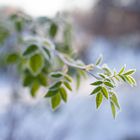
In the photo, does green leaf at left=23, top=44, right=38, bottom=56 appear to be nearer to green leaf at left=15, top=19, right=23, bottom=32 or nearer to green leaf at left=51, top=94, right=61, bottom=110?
green leaf at left=51, top=94, right=61, bottom=110

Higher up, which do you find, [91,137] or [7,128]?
[91,137]

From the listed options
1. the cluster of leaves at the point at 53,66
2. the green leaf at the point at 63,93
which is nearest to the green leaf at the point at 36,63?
the cluster of leaves at the point at 53,66

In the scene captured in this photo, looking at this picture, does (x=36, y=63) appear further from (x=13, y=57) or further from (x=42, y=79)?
(x=13, y=57)

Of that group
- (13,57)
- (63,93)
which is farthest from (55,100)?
(13,57)

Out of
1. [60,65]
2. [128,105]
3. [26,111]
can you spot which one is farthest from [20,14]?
[128,105]

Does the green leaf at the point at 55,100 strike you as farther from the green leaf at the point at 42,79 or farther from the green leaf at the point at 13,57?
the green leaf at the point at 13,57

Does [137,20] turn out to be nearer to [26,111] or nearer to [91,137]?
[91,137]

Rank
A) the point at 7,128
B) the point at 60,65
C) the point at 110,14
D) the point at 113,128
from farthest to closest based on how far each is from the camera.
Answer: the point at 110,14 → the point at 113,128 → the point at 7,128 → the point at 60,65
